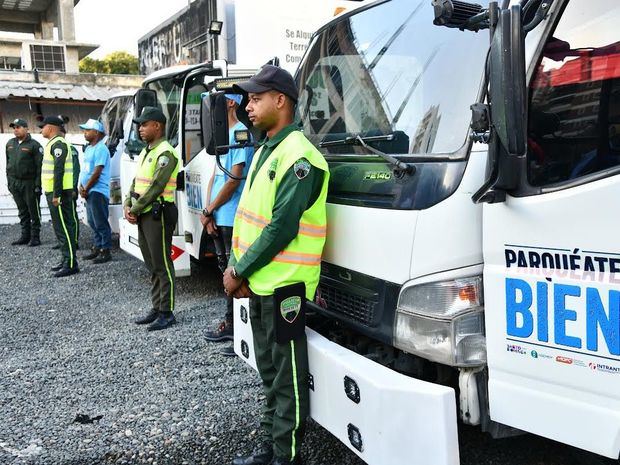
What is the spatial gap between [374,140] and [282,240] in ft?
1.94

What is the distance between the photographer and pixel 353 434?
7.70ft

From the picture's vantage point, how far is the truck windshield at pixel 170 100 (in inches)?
227

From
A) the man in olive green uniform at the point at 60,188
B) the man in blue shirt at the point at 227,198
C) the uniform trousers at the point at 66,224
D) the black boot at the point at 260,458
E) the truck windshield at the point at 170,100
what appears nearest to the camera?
the black boot at the point at 260,458

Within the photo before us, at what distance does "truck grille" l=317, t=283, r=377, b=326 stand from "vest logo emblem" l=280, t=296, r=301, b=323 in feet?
0.64

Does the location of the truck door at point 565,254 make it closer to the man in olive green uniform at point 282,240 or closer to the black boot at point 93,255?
the man in olive green uniform at point 282,240

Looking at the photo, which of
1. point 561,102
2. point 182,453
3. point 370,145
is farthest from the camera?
point 182,453

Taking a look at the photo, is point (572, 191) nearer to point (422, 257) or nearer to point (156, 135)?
point (422, 257)

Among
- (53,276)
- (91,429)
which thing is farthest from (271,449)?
(53,276)

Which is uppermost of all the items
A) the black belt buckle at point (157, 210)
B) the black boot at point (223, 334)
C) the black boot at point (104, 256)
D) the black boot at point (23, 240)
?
the black belt buckle at point (157, 210)

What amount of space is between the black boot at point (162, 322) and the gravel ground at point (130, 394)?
91 mm

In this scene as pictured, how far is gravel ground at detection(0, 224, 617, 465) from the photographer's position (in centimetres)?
306

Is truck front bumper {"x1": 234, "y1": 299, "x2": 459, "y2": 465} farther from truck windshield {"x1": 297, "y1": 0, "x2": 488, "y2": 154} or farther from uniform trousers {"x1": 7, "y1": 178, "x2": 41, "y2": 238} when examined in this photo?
uniform trousers {"x1": 7, "y1": 178, "x2": 41, "y2": 238}

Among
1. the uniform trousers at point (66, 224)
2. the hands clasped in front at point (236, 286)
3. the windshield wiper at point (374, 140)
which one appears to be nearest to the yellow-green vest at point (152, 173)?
the windshield wiper at point (374, 140)

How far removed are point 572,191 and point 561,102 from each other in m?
0.34
